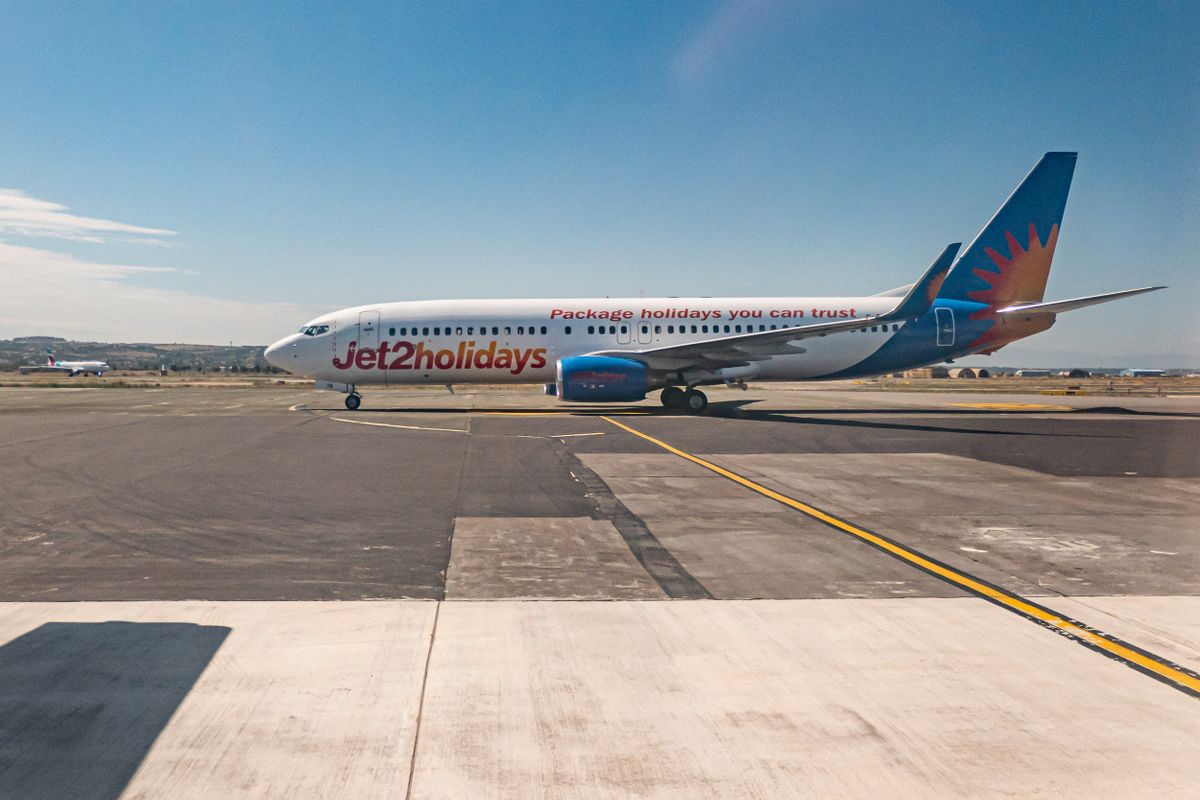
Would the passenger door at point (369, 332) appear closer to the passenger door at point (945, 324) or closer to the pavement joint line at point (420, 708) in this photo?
the passenger door at point (945, 324)

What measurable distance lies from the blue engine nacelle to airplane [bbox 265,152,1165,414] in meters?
1.18

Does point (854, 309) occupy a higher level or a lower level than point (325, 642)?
higher

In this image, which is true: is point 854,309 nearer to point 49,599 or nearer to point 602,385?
point 602,385

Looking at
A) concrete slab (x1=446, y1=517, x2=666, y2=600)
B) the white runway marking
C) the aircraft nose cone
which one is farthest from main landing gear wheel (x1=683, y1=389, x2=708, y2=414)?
concrete slab (x1=446, y1=517, x2=666, y2=600)

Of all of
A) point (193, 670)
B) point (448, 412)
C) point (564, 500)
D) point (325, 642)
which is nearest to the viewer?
point (193, 670)

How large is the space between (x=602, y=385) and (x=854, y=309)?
940 cm

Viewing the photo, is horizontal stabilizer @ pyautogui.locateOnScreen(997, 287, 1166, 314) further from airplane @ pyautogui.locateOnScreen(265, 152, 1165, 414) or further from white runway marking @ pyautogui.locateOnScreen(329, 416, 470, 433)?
white runway marking @ pyautogui.locateOnScreen(329, 416, 470, 433)

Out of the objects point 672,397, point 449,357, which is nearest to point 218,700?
point 449,357

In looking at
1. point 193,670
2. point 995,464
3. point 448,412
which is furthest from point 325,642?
point 448,412

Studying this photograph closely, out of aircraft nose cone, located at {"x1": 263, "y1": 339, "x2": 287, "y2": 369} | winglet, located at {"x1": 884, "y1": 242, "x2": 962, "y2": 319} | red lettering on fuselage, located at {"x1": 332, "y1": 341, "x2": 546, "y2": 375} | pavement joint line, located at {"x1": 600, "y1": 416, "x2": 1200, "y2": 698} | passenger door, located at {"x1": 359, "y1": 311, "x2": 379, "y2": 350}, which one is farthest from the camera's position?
aircraft nose cone, located at {"x1": 263, "y1": 339, "x2": 287, "y2": 369}

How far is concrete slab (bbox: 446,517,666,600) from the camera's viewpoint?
6078mm

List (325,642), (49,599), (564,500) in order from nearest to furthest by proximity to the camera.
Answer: (325,642)
(49,599)
(564,500)

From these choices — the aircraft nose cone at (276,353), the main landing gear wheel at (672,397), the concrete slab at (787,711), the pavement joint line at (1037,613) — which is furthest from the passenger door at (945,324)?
the concrete slab at (787,711)

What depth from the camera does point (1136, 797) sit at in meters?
3.20
